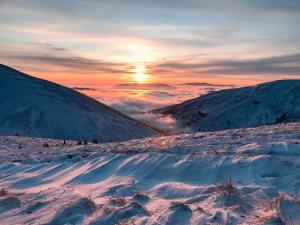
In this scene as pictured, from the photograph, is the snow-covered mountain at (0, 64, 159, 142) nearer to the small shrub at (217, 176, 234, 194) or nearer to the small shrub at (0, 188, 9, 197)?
the small shrub at (0, 188, 9, 197)

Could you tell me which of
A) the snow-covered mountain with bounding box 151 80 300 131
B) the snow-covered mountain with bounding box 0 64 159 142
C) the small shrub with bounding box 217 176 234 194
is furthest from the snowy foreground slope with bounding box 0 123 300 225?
the snow-covered mountain with bounding box 151 80 300 131

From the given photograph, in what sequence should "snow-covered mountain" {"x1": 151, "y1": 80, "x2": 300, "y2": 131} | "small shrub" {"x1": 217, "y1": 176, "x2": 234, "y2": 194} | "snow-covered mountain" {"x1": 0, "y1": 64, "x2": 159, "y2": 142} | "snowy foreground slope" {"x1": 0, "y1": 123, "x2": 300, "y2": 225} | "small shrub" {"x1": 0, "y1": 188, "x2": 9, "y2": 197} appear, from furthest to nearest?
"snow-covered mountain" {"x1": 151, "y1": 80, "x2": 300, "y2": 131}
"snow-covered mountain" {"x1": 0, "y1": 64, "x2": 159, "y2": 142}
"small shrub" {"x1": 0, "y1": 188, "x2": 9, "y2": 197}
"small shrub" {"x1": 217, "y1": 176, "x2": 234, "y2": 194}
"snowy foreground slope" {"x1": 0, "y1": 123, "x2": 300, "y2": 225}

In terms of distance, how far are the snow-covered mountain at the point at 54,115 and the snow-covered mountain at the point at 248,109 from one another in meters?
25.2

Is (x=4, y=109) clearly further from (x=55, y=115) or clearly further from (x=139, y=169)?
(x=139, y=169)

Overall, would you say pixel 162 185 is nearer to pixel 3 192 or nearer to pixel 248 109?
pixel 3 192

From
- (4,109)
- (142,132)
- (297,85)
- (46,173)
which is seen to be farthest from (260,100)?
(46,173)

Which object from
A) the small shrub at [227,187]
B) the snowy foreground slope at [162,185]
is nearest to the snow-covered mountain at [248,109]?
the snowy foreground slope at [162,185]

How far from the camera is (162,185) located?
827cm

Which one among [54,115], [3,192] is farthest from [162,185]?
[54,115]

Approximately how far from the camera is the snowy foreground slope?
6.36 meters

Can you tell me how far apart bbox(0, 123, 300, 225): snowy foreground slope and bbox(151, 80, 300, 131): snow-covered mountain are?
65.1 m

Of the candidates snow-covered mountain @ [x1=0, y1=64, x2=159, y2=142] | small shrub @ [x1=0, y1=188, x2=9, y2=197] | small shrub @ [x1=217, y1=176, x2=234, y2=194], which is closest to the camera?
small shrub @ [x1=217, y1=176, x2=234, y2=194]

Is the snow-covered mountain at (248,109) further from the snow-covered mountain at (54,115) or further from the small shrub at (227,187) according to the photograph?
the small shrub at (227,187)

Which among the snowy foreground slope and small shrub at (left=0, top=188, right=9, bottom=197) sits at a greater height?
the snowy foreground slope
